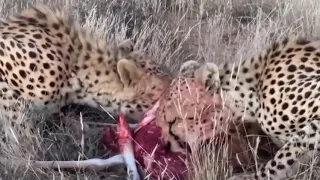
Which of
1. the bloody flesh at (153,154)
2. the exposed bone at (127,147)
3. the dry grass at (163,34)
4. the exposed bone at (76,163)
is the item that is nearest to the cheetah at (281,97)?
the dry grass at (163,34)

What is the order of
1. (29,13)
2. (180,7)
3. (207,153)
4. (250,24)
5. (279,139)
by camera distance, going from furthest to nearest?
1. (180,7)
2. (250,24)
3. (29,13)
4. (279,139)
5. (207,153)

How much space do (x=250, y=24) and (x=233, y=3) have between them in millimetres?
787

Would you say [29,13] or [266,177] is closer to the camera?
[266,177]

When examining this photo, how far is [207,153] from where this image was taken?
311 centimetres

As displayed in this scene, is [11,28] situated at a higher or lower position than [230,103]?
higher

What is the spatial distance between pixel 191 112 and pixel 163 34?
209 centimetres

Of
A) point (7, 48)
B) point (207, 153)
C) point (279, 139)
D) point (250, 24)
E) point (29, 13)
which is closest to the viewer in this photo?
point (207, 153)

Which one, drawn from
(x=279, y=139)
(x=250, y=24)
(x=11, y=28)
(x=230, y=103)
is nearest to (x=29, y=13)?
(x=11, y=28)

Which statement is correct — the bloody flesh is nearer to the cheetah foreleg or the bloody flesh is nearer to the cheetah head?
the cheetah head

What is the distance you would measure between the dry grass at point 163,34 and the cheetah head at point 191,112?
21 cm

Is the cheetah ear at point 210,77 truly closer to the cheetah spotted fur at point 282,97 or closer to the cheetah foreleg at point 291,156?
the cheetah spotted fur at point 282,97

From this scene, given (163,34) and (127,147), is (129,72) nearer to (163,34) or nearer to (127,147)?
(127,147)

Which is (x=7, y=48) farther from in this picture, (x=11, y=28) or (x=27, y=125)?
(x=27, y=125)

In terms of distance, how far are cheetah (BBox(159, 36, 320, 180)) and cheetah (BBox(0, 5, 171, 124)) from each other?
1.09 ft
